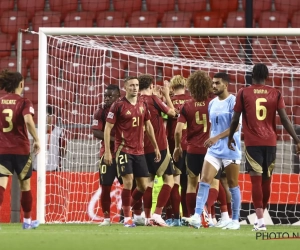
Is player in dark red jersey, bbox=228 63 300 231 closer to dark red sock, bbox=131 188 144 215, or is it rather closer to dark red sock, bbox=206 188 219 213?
dark red sock, bbox=206 188 219 213

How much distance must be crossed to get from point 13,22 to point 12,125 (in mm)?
9519

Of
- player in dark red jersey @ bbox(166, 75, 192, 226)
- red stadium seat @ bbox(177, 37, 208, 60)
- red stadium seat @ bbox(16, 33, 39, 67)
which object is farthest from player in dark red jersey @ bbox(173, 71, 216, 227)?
red stadium seat @ bbox(16, 33, 39, 67)

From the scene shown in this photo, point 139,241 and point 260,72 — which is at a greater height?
point 260,72

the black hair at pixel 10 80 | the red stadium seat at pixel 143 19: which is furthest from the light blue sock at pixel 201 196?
the red stadium seat at pixel 143 19

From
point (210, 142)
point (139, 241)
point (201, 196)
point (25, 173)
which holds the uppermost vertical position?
point (210, 142)

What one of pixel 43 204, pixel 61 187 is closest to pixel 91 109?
pixel 61 187

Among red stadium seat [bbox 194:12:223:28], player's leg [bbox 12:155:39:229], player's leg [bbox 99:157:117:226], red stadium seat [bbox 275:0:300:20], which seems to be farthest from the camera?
red stadium seat [bbox 275:0:300:20]

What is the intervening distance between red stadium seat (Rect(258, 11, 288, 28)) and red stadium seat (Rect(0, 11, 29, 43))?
474 cm

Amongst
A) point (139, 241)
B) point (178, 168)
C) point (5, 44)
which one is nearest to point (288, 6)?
point (5, 44)

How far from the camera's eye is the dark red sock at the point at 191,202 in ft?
36.2

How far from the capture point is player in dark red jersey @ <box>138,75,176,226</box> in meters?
11.6

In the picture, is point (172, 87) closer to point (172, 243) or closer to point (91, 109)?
point (91, 109)

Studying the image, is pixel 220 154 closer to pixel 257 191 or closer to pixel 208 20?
pixel 257 191

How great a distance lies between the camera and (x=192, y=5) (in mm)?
19078
